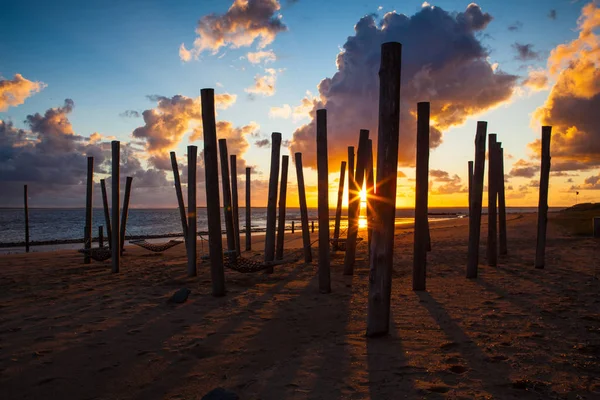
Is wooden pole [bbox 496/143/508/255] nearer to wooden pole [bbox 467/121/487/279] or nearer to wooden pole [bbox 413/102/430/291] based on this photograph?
wooden pole [bbox 467/121/487/279]

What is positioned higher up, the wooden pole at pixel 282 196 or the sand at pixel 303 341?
the wooden pole at pixel 282 196

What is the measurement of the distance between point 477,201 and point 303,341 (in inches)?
216

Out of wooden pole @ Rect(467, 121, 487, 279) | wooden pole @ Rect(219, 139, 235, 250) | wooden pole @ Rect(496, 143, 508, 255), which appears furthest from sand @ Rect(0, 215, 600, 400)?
wooden pole @ Rect(496, 143, 508, 255)

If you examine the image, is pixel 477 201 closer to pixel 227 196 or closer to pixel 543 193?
pixel 543 193

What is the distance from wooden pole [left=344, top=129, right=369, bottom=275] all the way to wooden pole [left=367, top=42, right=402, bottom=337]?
12.0 feet

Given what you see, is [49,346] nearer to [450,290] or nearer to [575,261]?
[450,290]

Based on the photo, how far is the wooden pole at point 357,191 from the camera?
8.43m

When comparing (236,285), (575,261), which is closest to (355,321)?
(236,285)

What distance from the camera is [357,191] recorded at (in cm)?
885

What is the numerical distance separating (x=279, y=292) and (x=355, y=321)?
2354 millimetres

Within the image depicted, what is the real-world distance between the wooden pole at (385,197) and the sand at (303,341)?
35 centimetres

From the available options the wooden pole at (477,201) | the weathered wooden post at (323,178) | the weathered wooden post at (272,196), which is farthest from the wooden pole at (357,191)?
the wooden pole at (477,201)

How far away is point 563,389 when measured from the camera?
10.6 ft

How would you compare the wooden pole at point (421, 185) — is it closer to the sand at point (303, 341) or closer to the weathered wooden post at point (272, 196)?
the sand at point (303, 341)
